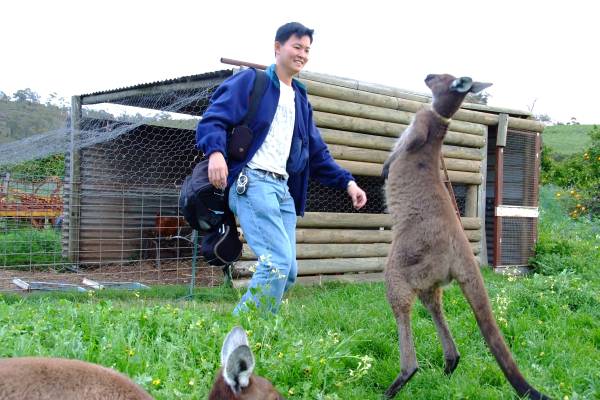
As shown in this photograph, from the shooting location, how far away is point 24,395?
1775mm

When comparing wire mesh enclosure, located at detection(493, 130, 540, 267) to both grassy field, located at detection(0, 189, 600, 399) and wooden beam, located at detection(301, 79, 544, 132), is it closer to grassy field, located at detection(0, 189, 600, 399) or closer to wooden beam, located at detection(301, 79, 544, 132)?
wooden beam, located at detection(301, 79, 544, 132)

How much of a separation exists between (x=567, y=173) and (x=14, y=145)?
13.1 m

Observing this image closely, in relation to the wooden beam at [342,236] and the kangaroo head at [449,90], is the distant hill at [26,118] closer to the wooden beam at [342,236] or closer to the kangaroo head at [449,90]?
the wooden beam at [342,236]

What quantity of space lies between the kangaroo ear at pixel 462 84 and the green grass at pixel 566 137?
102 feet

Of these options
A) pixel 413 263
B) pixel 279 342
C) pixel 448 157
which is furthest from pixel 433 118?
pixel 448 157

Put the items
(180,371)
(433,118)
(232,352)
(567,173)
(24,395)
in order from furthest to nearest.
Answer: (567,173) < (433,118) < (180,371) < (232,352) < (24,395)

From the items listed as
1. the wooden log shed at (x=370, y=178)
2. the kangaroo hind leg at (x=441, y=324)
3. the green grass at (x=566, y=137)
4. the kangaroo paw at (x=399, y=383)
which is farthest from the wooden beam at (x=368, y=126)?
the green grass at (x=566, y=137)

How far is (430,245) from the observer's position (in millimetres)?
3607

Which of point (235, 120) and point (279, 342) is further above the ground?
point (235, 120)

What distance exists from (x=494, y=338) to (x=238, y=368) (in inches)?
77.4

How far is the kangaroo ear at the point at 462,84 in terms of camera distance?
12.2ft

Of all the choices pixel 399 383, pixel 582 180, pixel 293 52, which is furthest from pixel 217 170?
pixel 582 180

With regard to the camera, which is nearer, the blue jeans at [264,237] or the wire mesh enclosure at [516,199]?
the blue jeans at [264,237]

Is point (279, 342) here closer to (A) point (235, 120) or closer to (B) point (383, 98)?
(A) point (235, 120)
